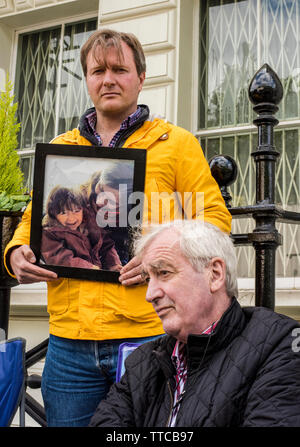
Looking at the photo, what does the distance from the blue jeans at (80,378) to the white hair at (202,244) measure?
463mm

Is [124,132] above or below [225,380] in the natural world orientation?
above

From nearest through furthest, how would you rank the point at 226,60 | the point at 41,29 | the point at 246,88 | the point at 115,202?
the point at 115,202, the point at 246,88, the point at 226,60, the point at 41,29

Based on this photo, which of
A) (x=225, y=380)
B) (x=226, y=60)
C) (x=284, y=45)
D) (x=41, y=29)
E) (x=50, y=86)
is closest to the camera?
(x=225, y=380)

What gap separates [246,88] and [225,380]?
13.4 feet

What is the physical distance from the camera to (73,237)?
87.8 inches

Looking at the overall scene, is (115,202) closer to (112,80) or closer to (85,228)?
(85,228)

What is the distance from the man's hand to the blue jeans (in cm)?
22

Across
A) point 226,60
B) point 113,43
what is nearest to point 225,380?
point 113,43

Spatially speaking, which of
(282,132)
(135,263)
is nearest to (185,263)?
(135,263)

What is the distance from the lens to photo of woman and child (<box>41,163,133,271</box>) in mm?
2191

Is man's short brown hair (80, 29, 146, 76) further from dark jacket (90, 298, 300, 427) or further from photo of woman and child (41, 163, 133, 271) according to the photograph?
dark jacket (90, 298, 300, 427)

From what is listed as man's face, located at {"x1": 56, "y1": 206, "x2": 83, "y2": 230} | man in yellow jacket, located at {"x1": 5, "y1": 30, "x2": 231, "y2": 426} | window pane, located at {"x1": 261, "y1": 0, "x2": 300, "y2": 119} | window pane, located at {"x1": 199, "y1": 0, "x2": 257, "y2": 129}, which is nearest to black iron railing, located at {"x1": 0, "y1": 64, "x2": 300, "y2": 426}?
man in yellow jacket, located at {"x1": 5, "y1": 30, "x2": 231, "y2": 426}

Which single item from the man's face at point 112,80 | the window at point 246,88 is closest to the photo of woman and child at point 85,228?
the man's face at point 112,80

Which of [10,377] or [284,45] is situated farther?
[284,45]
